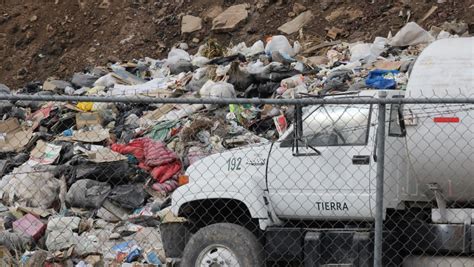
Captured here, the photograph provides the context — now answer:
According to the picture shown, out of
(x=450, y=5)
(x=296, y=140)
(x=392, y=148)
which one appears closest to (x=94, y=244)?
(x=296, y=140)

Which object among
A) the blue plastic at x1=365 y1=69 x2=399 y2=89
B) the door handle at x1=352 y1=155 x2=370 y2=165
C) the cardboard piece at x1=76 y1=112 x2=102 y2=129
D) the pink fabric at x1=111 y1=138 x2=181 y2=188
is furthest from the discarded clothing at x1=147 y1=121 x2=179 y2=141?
the door handle at x1=352 y1=155 x2=370 y2=165

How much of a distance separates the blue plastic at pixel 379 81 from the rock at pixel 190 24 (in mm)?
8060

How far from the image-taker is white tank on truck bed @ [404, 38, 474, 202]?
7.12 m

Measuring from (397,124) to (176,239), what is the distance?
2.26 metres

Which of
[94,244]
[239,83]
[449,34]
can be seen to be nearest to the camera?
[94,244]

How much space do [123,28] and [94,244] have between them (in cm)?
1269

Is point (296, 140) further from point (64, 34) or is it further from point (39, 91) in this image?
point (64, 34)

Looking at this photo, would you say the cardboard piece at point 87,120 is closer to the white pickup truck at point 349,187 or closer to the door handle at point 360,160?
the white pickup truck at point 349,187

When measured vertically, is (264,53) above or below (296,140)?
below

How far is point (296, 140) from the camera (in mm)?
7809

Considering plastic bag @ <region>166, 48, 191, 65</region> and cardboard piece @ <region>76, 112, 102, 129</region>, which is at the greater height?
cardboard piece @ <region>76, 112, 102, 129</region>

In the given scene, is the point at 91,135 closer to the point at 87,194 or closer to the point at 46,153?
the point at 46,153

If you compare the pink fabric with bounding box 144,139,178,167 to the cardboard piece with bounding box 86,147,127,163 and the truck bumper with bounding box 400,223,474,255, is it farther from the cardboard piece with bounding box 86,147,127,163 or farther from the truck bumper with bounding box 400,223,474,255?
the truck bumper with bounding box 400,223,474,255

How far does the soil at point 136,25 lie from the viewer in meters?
19.3
